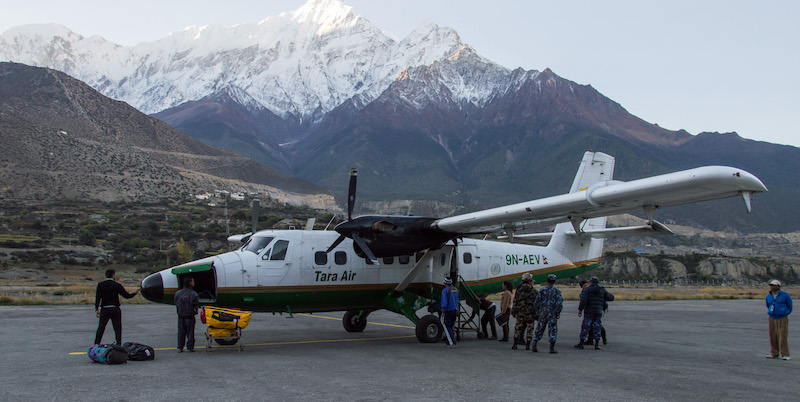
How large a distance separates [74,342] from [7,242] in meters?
57.8

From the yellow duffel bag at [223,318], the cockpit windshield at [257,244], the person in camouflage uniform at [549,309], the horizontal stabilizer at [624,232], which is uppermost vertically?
the horizontal stabilizer at [624,232]

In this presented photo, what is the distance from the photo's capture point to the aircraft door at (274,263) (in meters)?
16.0

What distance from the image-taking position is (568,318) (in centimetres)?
2505

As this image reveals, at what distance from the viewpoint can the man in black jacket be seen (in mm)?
15391

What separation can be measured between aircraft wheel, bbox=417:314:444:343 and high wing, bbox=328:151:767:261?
1.89 m

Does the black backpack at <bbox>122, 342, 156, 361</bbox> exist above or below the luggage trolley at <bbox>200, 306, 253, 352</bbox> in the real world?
below

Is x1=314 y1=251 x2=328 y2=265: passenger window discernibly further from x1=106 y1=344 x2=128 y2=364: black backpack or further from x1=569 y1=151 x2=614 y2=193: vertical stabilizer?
x1=569 y1=151 x2=614 y2=193: vertical stabilizer

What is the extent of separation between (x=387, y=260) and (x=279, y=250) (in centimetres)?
309

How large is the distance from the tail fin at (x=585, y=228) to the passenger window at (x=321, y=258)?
8.01 metres

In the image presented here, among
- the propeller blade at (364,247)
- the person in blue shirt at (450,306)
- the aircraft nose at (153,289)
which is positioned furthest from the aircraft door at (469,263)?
the aircraft nose at (153,289)

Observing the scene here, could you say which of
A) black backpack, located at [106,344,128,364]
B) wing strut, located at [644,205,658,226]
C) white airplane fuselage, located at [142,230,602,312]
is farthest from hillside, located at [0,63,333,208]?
wing strut, located at [644,205,658,226]

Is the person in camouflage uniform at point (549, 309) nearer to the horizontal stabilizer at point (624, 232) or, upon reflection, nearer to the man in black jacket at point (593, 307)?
the man in black jacket at point (593, 307)

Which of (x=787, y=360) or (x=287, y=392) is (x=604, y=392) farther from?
(x=787, y=360)

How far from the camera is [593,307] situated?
15.4 m
